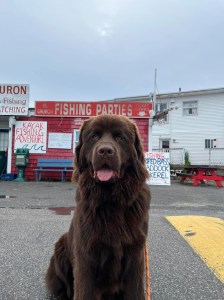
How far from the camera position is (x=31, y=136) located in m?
15.0

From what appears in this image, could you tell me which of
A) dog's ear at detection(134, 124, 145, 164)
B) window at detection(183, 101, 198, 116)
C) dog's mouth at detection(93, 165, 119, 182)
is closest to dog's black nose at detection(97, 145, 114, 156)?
dog's mouth at detection(93, 165, 119, 182)

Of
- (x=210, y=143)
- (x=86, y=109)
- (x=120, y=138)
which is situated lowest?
(x=120, y=138)

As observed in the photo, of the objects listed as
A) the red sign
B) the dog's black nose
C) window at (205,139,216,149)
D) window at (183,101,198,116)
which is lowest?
the dog's black nose

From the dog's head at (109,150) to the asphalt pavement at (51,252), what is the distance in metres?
1.43

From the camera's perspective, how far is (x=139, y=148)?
2.67 metres

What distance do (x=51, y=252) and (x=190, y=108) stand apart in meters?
23.8

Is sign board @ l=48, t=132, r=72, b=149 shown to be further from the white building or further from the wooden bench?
the white building

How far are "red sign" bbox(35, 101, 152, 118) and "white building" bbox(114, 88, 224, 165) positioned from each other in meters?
10.5

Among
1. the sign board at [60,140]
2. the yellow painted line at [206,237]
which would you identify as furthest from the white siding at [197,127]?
the yellow painted line at [206,237]

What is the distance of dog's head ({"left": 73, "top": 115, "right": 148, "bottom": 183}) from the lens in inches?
90.6

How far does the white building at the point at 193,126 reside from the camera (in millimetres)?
25297

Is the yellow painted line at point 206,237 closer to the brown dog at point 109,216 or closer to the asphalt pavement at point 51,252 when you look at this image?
the asphalt pavement at point 51,252

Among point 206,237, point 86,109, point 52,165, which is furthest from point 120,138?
point 86,109

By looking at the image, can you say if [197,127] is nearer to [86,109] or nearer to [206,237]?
[86,109]
